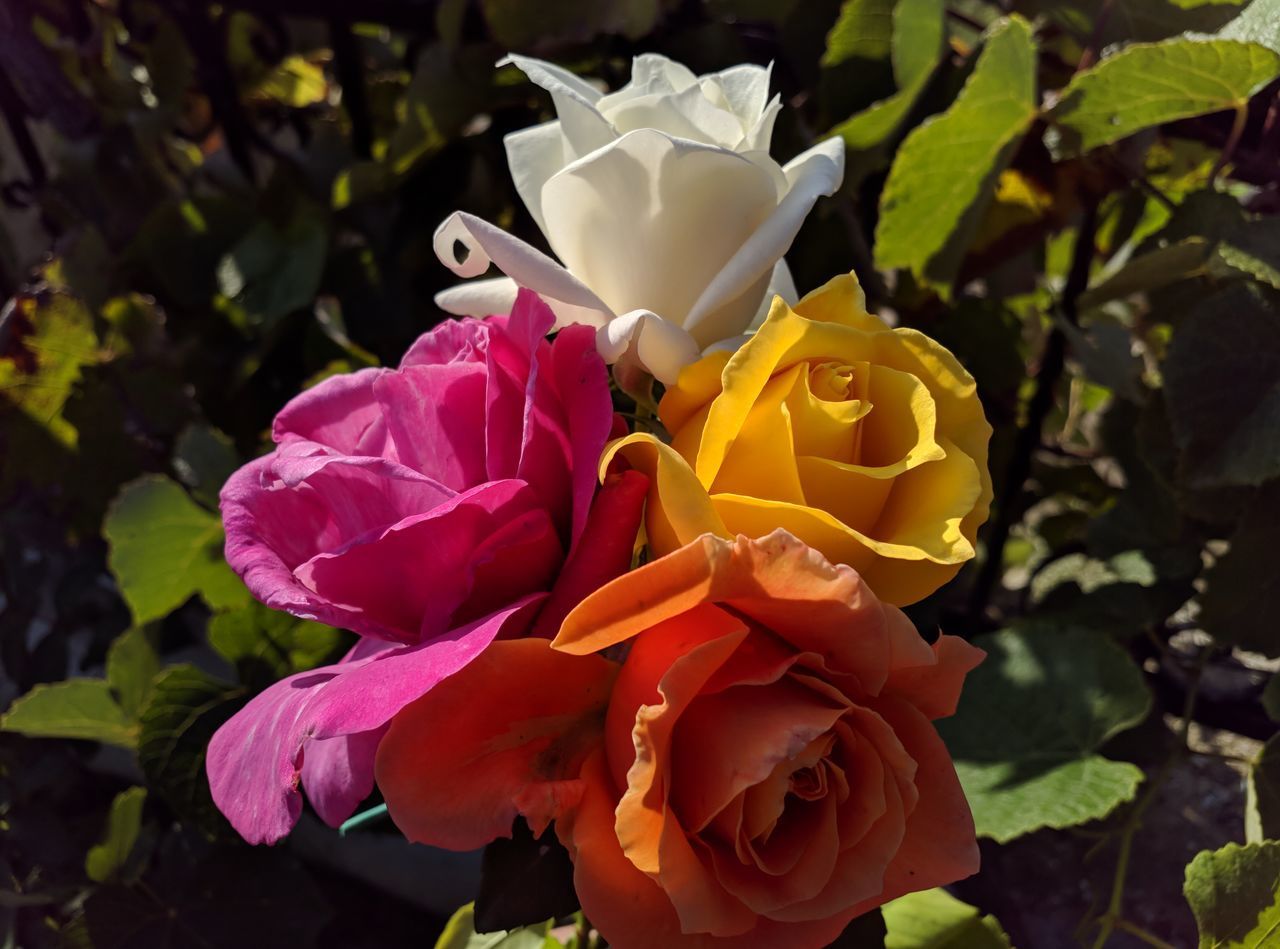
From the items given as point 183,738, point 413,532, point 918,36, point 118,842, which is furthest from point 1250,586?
point 118,842

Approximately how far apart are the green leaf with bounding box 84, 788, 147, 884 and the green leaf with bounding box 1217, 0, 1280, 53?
2.46ft

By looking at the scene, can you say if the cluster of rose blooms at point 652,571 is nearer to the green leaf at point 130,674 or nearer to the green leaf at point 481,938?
the green leaf at point 481,938

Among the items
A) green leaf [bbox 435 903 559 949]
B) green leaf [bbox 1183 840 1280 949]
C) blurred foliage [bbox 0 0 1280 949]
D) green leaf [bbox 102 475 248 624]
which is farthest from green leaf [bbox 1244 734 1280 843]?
green leaf [bbox 102 475 248 624]

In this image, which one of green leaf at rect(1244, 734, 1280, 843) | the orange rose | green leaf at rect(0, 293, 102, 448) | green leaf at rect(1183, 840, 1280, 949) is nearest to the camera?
the orange rose

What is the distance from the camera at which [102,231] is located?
2.89 feet

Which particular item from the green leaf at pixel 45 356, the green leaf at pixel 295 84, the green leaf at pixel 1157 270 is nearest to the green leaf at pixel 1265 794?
the green leaf at pixel 1157 270

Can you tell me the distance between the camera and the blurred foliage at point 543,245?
0.51m

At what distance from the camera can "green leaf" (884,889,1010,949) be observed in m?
0.46

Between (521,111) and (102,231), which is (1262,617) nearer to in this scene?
(521,111)

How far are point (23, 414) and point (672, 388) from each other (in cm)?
68

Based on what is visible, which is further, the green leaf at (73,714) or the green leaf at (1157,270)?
the green leaf at (73,714)

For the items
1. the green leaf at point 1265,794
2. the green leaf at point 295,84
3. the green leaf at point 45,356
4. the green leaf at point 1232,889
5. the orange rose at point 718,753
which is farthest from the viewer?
the green leaf at point 295,84

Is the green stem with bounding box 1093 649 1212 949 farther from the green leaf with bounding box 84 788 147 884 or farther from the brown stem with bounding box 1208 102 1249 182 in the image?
the green leaf with bounding box 84 788 147 884

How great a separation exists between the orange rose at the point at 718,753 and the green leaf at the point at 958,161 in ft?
1.15
